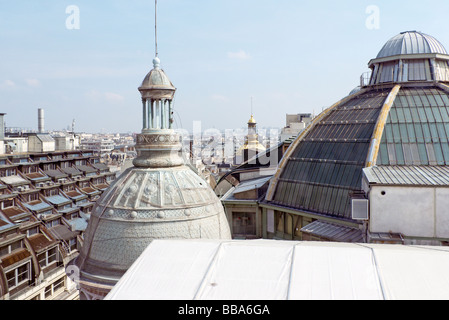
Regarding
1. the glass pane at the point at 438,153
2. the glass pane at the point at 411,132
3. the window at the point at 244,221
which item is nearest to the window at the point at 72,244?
the window at the point at 244,221

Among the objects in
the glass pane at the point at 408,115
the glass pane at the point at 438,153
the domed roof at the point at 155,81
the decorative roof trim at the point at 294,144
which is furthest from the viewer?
the decorative roof trim at the point at 294,144

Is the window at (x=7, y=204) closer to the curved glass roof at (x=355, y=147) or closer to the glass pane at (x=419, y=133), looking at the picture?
the curved glass roof at (x=355, y=147)

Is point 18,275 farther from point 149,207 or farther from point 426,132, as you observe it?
point 426,132

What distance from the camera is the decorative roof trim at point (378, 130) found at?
2781cm

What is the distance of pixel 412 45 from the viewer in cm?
3491

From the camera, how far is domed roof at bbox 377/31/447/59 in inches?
1357

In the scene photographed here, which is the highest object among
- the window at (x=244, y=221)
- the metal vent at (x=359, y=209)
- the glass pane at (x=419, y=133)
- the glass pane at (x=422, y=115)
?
the glass pane at (x=422, y=115)

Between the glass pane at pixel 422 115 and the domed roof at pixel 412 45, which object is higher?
the domed roof at pixel 412 45

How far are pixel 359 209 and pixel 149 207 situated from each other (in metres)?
11.2

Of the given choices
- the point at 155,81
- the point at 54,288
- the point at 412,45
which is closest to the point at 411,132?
the point at 412,45

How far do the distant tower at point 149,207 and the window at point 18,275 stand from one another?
35.4m

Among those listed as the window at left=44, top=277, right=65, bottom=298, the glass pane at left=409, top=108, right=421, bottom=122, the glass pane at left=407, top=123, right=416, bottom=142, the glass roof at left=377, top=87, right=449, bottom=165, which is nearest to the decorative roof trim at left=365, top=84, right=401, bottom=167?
the glass roof at left=377, top=87, right=449, bottom=165

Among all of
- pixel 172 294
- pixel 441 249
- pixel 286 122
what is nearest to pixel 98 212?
pixel 172 294

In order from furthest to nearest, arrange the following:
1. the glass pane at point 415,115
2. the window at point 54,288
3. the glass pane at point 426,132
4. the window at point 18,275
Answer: the window at point 54,288 < the window at point 18,275 < the glass pane at point 415,115 < the glass pane at point 426,132
